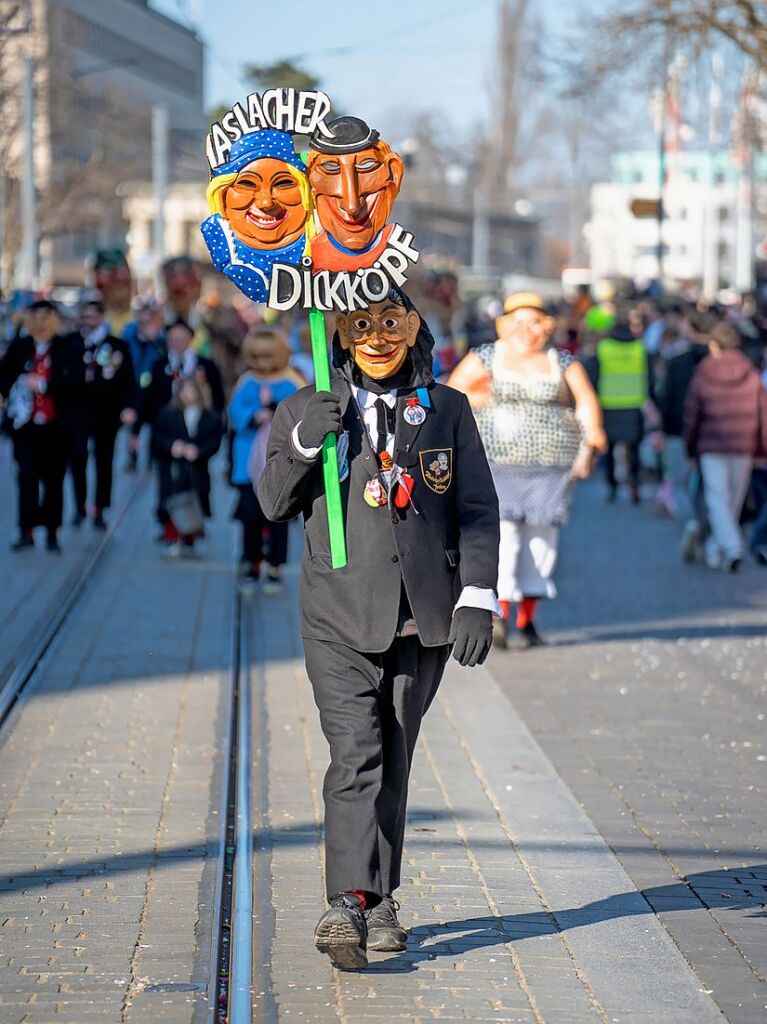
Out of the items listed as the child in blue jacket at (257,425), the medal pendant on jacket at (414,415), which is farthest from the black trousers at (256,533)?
the medal pendant on jacket at (414,415)

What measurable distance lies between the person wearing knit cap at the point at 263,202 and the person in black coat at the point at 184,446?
8789mm

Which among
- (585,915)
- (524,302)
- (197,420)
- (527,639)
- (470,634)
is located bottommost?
(585,915)

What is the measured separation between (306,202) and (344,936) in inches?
79.5

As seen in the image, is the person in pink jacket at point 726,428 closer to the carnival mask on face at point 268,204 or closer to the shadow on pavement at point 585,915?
the shadow on pavement at point 585,915

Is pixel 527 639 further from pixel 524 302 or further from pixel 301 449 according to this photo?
pixel 301 449

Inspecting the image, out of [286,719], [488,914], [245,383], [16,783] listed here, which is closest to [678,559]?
[245,383]

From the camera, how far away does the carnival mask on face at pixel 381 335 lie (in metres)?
5.51

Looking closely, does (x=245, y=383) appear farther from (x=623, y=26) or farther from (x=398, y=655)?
(x=623, y=26)

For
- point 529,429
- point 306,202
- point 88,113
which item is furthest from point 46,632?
point 88,113

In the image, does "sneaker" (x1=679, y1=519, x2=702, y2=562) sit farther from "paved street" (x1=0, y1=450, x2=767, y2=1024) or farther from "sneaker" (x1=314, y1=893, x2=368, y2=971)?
"sneaker" (x1=314, y1=893, x2=368, y2=971)

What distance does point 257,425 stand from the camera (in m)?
13.0

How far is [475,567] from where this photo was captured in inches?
218

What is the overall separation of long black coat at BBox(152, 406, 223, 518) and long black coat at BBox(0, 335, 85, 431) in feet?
2.21

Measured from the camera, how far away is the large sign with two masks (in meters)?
5.57
